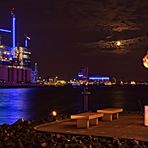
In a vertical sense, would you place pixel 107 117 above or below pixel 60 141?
above

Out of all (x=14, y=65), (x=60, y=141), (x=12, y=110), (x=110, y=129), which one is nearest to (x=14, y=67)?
(x=14, y=65)

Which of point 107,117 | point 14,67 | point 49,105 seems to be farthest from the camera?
point 14,67

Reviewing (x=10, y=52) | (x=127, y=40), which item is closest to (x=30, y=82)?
(x=10, y=52)

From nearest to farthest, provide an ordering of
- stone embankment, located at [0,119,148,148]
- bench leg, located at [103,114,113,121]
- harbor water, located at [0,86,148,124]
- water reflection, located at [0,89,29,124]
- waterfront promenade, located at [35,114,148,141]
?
stone embankment, located at [0,119,148,148]
waterfront promenade, located at [35,114,148,141]
bench leg, located at [103,114,113,121]
water reflection, located at [0,89,29,124]
harbor water, located at [0,86,148,124]

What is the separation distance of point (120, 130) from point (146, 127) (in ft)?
3.39

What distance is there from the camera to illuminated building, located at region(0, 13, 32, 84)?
166500 mm

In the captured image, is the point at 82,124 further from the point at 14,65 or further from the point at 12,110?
the point at 14,65

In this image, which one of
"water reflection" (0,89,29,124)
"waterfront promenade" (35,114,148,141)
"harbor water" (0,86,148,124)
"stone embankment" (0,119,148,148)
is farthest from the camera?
"harbor water" (0,86,148,124)

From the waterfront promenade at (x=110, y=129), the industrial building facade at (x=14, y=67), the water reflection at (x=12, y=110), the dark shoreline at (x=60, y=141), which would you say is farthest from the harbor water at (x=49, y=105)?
the industrial building facade at (x=14, y=67)

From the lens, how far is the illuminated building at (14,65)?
166 meters

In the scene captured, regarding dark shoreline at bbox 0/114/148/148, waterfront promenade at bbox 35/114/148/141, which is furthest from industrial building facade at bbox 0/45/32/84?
dark shoreline at bbox 0/114/148/148

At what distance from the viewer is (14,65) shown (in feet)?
560

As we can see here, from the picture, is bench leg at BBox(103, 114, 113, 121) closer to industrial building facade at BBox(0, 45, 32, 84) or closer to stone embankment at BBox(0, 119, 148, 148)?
stone embankment at BBox(0, 119, 148, 148)

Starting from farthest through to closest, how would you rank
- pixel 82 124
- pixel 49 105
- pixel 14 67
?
pixel 14 67
pixel 49 105
pixel 82 124
